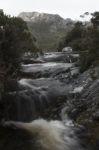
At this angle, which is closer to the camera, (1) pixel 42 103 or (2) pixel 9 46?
(2) pixel 9 46

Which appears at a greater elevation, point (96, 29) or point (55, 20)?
point (96, 29)

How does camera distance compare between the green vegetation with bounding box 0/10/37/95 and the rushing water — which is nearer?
the rushing water

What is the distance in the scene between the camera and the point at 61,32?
168 meters

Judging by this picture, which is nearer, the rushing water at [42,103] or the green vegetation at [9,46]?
the rushing water at [42,103]

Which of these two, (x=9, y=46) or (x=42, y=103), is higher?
(x=9, y=46)

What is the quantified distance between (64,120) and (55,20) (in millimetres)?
173465

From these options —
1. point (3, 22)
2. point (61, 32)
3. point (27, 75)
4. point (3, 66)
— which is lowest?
point (61, 32)

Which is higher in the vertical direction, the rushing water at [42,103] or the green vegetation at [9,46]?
the green vegetation at [9,46]

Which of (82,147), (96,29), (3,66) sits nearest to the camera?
(82,147)

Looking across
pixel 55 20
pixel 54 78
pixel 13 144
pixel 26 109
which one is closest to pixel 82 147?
pixel 13 144

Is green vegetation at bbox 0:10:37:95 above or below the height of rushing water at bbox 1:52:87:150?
above

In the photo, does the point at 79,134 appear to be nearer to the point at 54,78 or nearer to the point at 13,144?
the point at 13,144

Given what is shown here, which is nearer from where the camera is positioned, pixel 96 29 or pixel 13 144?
pixel 13 144

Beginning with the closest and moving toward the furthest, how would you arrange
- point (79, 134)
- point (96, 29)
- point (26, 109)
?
point (79, 134) → point (26, 109) → point (96, 29)
